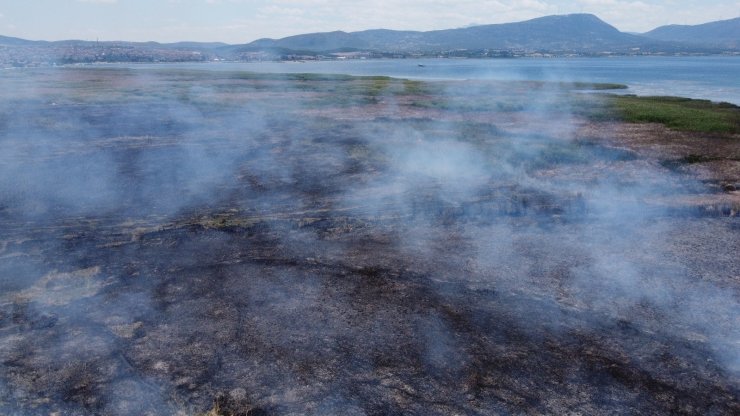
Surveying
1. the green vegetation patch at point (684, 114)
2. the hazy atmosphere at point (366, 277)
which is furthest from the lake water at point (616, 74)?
the hazy atmosphere at point (366, 277)

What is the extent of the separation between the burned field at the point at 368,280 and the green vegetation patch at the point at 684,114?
684 cm

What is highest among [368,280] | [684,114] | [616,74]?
[616,74]

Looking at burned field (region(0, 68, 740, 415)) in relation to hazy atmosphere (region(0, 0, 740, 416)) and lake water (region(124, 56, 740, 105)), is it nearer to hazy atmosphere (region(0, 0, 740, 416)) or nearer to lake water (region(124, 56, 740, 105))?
hazy atmosphere (region(0, 0, 740, 416))

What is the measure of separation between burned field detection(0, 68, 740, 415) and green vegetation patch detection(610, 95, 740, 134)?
6.84 metres

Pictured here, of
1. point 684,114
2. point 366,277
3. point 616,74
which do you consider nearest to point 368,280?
point 366,277

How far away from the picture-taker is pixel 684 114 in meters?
33.0

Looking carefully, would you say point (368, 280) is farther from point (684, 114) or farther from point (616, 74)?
point (616, 74)

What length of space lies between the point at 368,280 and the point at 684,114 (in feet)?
99.9

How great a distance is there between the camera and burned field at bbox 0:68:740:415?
6.95 meters

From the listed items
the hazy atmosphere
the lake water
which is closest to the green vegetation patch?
the hazy atmosphere

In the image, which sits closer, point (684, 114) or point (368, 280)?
point (368, 280)

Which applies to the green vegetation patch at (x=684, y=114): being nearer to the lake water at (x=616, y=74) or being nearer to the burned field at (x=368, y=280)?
the burned field at (x=368, y=280)

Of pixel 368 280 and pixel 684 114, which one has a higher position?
pixel 684 114

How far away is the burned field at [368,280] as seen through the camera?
22.8 ft
